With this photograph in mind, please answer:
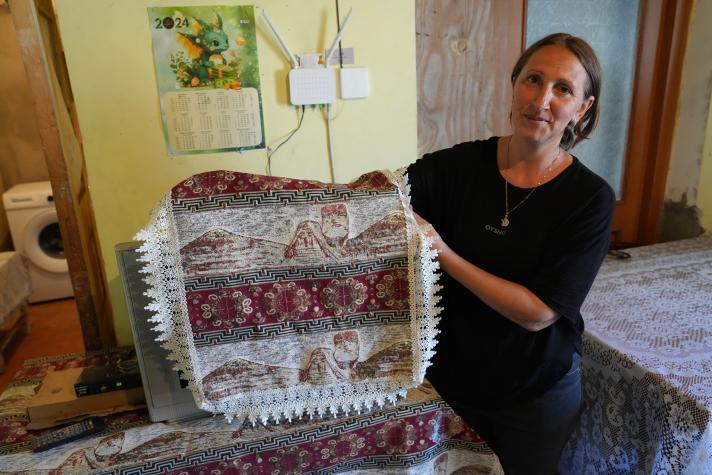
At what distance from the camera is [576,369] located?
1.15 metres

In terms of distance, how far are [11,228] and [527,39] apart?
347 centimetres

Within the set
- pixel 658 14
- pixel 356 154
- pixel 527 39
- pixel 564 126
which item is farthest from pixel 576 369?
pixel 658 14

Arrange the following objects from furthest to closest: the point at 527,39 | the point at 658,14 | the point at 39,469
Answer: the point at 658,14, the point at 527,39, the point at 39,469

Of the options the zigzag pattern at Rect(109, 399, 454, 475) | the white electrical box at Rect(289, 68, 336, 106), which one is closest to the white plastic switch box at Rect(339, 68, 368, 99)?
the white electrical box at Rect(289, 68, 336, 106)

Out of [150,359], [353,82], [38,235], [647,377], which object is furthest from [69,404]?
[38,235]

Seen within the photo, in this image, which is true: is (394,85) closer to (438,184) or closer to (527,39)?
(438,184)

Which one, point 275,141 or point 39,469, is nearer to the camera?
point 39,469

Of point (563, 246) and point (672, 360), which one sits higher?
point (563, 246)

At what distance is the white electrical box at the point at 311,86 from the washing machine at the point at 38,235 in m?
2.62

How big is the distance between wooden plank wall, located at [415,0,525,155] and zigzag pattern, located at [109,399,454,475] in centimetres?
106

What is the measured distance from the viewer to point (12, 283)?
2.85 meters

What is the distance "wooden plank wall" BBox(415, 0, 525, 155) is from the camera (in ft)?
5.77

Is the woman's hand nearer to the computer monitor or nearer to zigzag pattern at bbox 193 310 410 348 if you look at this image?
zigzag pattern at bbox 193 310 410 348

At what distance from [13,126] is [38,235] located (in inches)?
35.0
